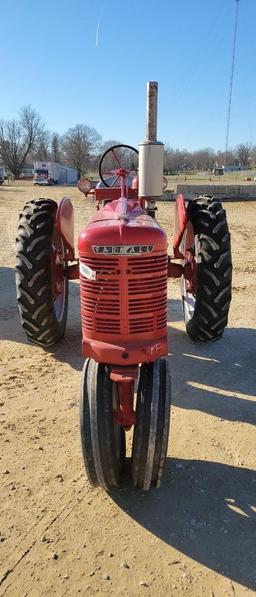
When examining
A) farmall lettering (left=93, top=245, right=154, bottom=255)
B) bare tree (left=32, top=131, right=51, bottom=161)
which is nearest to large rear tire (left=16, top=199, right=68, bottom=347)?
farmall lettering (left=93, top=245, right=154, bottom=255)

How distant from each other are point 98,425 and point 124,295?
72 cm

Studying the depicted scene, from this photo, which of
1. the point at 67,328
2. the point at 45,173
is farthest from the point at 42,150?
the point at 67,328

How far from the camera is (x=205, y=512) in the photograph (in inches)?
114

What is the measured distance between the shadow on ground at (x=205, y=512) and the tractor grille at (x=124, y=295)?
977mm

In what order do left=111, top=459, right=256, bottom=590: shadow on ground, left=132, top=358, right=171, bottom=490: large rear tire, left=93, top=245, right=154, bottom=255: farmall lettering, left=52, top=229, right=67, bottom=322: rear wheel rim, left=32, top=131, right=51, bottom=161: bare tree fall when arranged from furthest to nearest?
1. left=32, top=131, right=51, bottom=161: bare tree
2. left=52, top=229, right=67, bottom=322: rear wheel rim
3. left=132, top=358, right=171, bottom=490: large rear tire
4. left=93, top=245, right=154, bottom=255: farmall lettering
5. left=111, top=459, right=256, bottom=590: shadow on ground

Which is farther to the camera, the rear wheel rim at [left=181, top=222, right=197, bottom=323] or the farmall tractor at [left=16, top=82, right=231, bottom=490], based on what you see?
the rear wheel rim at [left=181, top=222, right=197, bottom=323]

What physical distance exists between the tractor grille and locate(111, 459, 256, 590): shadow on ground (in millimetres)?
977

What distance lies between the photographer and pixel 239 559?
8.45 ft

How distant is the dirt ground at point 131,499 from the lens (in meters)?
2.49

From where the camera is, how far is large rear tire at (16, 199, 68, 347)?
14.4 feet

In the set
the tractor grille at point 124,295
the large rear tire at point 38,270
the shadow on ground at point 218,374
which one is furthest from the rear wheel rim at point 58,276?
the tractor grille at point 124,295

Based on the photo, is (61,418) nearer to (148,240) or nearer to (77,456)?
(77,456)

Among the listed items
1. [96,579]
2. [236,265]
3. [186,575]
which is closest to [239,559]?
[186,575]

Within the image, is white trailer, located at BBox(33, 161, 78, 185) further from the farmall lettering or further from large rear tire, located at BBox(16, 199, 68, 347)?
the farmall lettering
